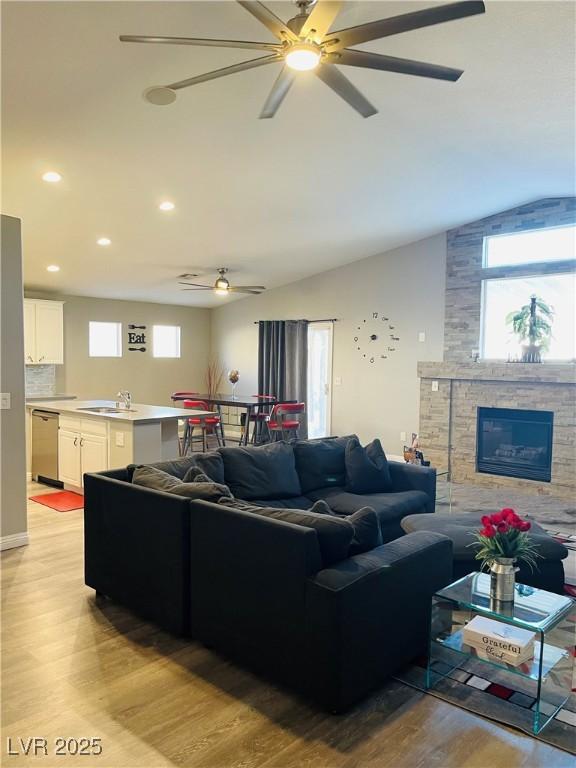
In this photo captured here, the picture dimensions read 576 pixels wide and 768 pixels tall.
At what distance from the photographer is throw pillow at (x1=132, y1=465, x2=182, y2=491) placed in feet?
9.92

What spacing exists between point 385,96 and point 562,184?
294 centimetres

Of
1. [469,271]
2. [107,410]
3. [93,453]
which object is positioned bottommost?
[93,453]

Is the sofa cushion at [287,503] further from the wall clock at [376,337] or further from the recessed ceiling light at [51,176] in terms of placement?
the wall clock at [376,337]

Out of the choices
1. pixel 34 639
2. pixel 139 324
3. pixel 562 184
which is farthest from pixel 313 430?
pixel 34 639

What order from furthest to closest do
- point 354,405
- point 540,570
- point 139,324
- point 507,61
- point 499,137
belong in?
point 139,324
point 354,405
point 499,137
point 507,61
point 540,570

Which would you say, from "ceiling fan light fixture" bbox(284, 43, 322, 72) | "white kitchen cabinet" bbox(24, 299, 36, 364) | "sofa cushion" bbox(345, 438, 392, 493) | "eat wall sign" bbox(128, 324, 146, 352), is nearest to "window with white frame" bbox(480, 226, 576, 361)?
"sofa cushion" bbox(345, 438, 392, 493)

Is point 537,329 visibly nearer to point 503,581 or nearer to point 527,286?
point 527,286

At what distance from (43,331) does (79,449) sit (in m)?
3.34

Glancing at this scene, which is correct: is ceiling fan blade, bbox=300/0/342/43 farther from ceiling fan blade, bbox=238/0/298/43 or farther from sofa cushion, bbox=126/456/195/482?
sofa cushion, bbox=126/456/195/482

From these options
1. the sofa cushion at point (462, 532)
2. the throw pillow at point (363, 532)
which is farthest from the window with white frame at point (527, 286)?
the throw pillow at point (363, 532)

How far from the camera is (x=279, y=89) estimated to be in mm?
2850

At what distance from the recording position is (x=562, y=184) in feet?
19.6

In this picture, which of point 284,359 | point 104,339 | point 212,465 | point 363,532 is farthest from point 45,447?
point 363,532

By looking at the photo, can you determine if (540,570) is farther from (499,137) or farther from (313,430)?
(313,430)
